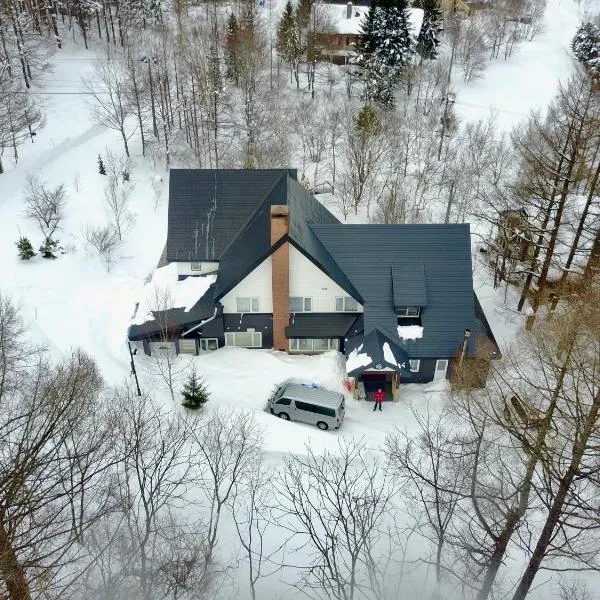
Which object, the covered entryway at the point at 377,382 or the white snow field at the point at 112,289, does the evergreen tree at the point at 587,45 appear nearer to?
the white snow field at the point at 112,289

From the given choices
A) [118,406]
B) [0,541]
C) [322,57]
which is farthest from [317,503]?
[322,57]

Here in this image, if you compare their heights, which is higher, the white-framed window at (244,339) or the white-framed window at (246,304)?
the white-framed window at (246,304)

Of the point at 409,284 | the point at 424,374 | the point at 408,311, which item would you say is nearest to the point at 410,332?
the point at 408,311

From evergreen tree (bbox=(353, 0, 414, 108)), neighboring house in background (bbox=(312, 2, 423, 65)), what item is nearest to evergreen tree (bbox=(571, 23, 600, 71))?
neighboring house in background (bbox=(312, 2, 423, 65))

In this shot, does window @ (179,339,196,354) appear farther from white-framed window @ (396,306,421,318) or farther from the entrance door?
the entrance door

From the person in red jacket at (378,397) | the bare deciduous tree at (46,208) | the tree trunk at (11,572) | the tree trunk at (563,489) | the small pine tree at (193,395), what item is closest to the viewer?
the tree trunk at (11,572)

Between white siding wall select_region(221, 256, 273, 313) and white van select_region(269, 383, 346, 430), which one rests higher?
white siding wall select_region(221, 256, 273, 313)

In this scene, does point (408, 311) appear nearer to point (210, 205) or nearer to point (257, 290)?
point (257, 290)

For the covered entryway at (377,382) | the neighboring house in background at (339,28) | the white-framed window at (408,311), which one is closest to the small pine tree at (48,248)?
the covered entryway at (377,382)
